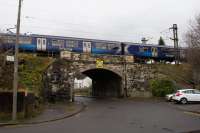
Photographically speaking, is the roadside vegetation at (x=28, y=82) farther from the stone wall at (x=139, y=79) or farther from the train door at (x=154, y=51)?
the train door at (x=154, y=51)

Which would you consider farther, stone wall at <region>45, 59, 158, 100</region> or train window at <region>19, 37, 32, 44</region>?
train window at <region>19, 37, 32, 44</region>

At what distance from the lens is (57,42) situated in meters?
41.9

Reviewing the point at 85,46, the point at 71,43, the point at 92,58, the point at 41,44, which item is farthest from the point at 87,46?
the point at 41,44

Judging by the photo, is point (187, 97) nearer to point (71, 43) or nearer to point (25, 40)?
point (71, 43)

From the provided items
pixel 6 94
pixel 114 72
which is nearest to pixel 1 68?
pixel 6 94

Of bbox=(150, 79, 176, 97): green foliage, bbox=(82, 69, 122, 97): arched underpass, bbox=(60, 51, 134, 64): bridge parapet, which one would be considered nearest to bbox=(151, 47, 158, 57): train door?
bbox=(82, 69, 122, 97): arched underpass

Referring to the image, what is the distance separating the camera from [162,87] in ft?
128

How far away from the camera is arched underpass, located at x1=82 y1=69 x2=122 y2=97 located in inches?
1655

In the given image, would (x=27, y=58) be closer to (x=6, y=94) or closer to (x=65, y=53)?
(x=65, y=53)

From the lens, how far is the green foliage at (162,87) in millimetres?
38688

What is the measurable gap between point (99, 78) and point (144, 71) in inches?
454

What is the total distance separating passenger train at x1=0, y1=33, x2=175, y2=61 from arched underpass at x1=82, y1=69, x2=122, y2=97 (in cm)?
335

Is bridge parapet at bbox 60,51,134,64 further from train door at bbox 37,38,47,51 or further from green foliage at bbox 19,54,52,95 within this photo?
train door at bbox 37,38,47,51

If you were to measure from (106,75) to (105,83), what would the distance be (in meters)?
2.78
